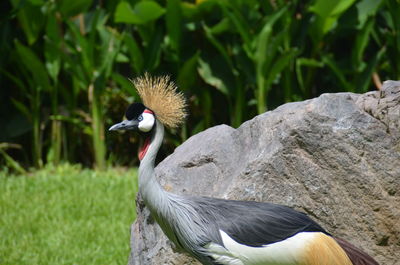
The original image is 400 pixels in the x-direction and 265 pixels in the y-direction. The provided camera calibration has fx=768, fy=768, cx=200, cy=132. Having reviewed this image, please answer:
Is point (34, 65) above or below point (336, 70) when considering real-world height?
above

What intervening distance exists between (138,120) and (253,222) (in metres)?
0.74

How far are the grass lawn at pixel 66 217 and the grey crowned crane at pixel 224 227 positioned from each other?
1732mm

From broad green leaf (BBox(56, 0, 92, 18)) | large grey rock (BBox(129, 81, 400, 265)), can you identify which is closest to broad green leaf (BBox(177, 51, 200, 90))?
broad green leaf (BBox(56, 0, 92, 18))

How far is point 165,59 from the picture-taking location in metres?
8.41

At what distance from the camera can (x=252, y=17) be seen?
7910mm

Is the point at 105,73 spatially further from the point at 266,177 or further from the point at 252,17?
the point at 266,177

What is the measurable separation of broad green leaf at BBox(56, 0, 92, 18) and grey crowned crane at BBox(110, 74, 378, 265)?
4.40 m

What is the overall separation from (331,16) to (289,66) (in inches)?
26.7

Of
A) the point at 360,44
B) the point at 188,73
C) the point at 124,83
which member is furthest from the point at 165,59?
the point at 360,44

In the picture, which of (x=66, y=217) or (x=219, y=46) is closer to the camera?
(x=66, y=217)

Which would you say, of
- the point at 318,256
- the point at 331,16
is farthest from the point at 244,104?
the point at 318,256

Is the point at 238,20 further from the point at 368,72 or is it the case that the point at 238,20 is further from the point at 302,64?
the point at 368,72

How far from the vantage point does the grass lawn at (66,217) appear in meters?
5.50

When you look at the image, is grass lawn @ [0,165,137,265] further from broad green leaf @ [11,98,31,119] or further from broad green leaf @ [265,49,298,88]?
broad green leaf @ [265,49,298,88]
